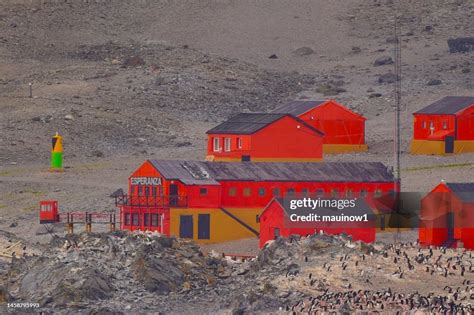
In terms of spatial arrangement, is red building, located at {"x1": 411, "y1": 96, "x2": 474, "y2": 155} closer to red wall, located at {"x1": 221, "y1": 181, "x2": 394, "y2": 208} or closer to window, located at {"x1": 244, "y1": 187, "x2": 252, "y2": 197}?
red wall, located at {"x1": 221, "y1": 181, "x2": 394, "y2": 208}

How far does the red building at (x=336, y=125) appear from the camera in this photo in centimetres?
10688

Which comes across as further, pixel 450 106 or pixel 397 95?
pixel 450 106

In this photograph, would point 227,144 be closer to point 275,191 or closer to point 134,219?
point 275,191

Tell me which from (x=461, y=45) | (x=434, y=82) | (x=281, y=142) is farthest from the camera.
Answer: (x=461, y=45)

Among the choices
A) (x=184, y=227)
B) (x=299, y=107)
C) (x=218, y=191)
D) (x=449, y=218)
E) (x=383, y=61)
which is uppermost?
(x=383, y=61)

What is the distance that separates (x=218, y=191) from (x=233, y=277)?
32.2 ft

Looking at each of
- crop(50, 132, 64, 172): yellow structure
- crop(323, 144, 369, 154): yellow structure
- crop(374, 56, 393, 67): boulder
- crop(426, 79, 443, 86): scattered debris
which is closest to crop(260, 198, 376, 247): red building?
crop(50, 132, 64, 172): yellow structure

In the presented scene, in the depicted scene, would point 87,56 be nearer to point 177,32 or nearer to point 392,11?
point 177,32

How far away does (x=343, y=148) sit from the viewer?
351 feet

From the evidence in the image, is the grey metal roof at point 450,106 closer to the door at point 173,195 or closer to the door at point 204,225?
the door at point 204,225

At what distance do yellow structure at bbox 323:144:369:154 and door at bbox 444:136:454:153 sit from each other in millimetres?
4694

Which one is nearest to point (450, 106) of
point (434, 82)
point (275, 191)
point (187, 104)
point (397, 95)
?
point (397, 95)

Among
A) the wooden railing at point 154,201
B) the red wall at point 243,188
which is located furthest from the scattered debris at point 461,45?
the wooden railing at point 154,201

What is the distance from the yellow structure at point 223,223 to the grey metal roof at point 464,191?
27.8 ft
